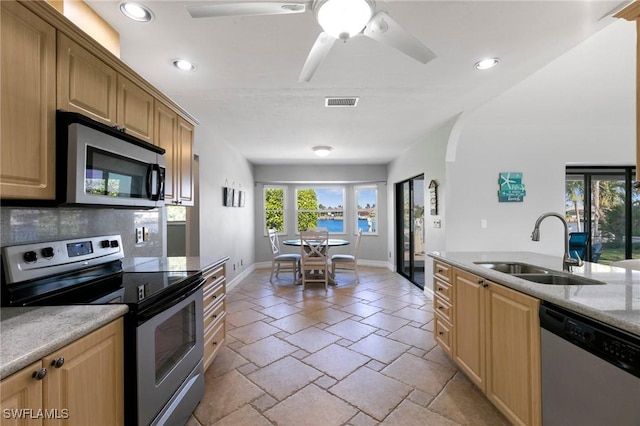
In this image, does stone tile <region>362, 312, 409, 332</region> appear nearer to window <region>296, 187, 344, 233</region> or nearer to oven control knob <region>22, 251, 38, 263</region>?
oven control knob <region>22, 251, 38, 263</region>

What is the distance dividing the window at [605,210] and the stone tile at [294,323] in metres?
4.23

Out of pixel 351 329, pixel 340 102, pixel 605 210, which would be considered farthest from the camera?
pixel 605 210

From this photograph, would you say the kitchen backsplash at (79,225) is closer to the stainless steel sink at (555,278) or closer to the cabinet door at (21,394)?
the cabinet door at (21,394)

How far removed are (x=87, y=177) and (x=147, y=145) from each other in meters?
0.54

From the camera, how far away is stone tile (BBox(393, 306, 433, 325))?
3400mm

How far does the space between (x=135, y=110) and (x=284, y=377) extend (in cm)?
214

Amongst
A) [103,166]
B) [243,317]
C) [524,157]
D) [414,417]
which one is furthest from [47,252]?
[524,157]

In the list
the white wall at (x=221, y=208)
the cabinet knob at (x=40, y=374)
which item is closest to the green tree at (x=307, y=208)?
the white wall at (x=221, y=208)

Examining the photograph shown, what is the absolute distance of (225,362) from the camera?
2438 mm

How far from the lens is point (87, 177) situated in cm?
133

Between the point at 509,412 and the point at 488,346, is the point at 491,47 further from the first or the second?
the point at 509,412

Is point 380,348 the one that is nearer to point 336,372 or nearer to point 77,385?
point 336,372

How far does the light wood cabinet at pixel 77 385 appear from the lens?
2.69ft

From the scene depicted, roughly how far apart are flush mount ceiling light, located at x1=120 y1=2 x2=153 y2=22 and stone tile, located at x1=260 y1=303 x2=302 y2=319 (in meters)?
3.06
